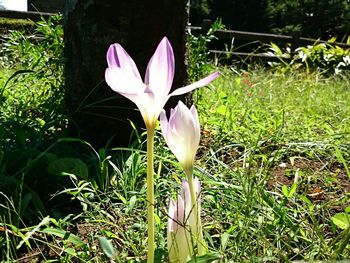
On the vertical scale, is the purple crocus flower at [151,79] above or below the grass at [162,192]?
above

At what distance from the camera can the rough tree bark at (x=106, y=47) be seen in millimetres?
2287

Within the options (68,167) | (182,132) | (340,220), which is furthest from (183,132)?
(68,167)

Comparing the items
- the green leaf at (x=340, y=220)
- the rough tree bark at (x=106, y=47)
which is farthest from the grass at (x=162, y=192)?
the rough tree bark at (x=106, y=47)

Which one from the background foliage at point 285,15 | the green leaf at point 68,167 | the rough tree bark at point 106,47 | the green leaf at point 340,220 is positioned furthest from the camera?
the background foliage at point 285,15

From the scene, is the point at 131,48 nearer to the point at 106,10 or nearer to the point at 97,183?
the point at 106,10

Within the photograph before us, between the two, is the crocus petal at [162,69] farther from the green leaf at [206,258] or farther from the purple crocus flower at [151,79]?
the green leaf at [206,258]

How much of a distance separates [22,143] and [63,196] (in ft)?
1.07

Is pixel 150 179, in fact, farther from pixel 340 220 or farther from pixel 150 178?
pixel 340 220

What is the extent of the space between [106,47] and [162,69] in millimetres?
1448

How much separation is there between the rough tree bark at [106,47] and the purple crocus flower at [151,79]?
133 cm

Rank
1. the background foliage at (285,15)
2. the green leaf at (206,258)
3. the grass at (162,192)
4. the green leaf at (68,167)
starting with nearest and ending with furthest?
the green leaf at (206,258), the grass at (162,192), the green leaf at (68,167), the background foliage at (285,15)

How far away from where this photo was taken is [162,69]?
2.97 ft

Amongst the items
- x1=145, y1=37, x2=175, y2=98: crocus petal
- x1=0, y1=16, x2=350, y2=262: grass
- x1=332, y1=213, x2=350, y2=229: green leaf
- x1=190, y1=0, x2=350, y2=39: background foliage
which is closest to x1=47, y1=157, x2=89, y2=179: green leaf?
x1=0, y1=16, x2=350, y2=262: grass

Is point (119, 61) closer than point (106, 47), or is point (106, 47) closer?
point (119, 61)
